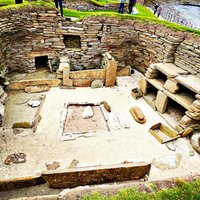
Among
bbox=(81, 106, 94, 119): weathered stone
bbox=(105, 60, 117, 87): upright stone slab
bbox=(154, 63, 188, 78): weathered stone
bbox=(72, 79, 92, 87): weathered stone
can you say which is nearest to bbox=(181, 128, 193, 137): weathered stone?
bbox=(154, 63, 188, 78): weathered stone

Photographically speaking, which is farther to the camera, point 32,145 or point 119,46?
point 119,46

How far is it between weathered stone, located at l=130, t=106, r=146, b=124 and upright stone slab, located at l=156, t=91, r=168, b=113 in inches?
27.0

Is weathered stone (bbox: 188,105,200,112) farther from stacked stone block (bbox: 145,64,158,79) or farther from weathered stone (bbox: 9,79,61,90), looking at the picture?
weathered stone (bbox: 9,79,61,90)

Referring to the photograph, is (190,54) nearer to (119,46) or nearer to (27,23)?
(119,46)

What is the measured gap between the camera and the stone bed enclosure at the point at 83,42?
8227 mm

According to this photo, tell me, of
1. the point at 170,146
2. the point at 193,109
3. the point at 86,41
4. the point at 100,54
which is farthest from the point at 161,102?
the point at 86,41

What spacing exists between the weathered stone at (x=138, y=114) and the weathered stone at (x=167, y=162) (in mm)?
1593

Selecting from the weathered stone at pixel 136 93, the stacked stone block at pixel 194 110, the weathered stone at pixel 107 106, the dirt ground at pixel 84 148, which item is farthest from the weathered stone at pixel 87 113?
the stacked stone block at pixel 194 110

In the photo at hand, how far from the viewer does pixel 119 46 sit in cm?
963

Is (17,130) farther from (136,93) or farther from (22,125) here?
(136,93)

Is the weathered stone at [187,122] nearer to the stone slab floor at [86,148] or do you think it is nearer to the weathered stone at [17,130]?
the stone slab floor at [86,148]

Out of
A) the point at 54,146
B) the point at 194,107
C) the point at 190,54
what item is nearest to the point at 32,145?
the point at 54,146

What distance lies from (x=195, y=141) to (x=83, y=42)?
19.7 feet

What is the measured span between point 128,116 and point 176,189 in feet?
16.8
